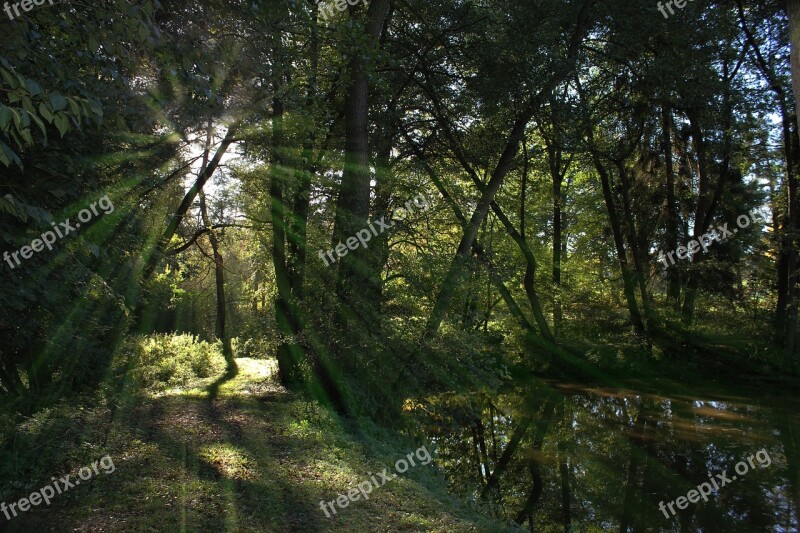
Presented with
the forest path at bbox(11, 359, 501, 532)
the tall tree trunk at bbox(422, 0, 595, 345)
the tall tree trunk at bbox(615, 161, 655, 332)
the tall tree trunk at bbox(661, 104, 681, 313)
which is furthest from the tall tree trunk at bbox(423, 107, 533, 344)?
the tall tree trunk at bbox(661, 104, 681, 313)

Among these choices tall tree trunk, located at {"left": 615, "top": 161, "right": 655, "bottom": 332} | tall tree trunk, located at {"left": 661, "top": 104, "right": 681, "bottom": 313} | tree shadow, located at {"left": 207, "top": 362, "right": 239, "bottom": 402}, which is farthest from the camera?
tall tree trunk, located at {"left": 615, "top": 161, "right": 655, "bottom": 332}

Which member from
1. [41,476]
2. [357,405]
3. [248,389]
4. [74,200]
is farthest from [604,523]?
[248,389]

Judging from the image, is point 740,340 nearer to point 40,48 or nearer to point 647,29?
point 647,29

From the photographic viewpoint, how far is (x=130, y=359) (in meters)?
12.6

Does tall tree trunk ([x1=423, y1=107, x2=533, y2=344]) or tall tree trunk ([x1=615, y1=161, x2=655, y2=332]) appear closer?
tall tree trunk ([x1=423, y1=107, x2=533, y2=344])

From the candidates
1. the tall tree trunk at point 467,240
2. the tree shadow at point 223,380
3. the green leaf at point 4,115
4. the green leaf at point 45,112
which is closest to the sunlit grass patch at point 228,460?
the tall tree trunk at point 467,240

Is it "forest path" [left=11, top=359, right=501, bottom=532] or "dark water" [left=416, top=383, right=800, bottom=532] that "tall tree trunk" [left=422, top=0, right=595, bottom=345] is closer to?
"dark water" [left=416, top=383, right=800, bottom=532]

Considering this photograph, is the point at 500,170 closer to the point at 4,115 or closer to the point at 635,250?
the point at 635,250

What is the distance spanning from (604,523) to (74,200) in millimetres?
7445

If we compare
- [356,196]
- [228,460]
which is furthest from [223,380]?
[228,460]

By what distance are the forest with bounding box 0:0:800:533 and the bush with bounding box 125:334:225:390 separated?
5.4 inches

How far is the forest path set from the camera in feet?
15.5

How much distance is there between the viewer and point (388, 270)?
10555mm

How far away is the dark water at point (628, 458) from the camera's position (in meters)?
7.20
